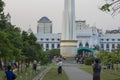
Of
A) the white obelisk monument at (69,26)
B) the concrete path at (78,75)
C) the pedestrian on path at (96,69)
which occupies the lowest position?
the concrete path at (78,75)

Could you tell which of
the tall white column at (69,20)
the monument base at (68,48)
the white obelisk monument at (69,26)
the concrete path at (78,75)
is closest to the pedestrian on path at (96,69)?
the concrete path at (78,75)

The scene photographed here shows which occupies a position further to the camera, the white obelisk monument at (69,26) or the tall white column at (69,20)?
the tall white column at (69,20)

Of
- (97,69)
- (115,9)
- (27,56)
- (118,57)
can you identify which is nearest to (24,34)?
(27,56)

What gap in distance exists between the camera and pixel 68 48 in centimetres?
13525

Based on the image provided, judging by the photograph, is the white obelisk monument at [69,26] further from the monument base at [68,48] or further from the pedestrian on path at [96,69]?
the pedestrian on path at [96,69]

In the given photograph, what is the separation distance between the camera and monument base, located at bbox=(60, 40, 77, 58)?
442ft

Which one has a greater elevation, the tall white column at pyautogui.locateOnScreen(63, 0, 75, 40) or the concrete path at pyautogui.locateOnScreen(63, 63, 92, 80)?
the tall white column at pyautogui.locateOnScreen(63, 0, 75, 40)

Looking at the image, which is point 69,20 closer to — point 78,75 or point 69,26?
point 69,26

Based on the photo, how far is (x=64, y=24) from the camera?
141 metres

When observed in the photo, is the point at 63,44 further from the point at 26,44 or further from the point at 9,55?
the point at 9,55

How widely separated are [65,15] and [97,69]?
118 meters

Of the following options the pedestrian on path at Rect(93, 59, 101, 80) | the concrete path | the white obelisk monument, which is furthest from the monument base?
the pedestrian on path at Rect(93, 59, 101, 80)

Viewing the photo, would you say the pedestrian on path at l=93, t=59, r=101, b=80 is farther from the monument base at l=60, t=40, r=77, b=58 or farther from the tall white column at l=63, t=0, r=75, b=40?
the tall white column at l=63, t=0, r=75, b=40

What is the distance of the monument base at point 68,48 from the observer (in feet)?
442
